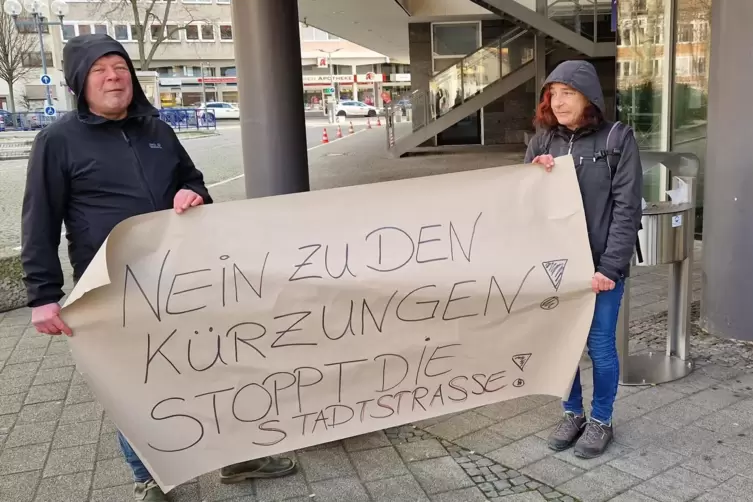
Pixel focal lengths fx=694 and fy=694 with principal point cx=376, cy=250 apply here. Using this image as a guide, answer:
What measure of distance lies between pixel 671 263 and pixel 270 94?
2890 mm

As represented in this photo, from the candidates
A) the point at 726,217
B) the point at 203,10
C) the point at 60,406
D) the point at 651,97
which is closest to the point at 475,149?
the point at 651,97

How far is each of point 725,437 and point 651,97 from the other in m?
5.62

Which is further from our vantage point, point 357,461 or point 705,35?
point 705,35

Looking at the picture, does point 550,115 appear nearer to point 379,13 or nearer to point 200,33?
point 379,13

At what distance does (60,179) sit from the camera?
2.62m

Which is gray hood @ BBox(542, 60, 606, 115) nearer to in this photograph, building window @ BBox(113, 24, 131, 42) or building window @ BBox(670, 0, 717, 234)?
building window @ BBox(670, 0, 717, 234)

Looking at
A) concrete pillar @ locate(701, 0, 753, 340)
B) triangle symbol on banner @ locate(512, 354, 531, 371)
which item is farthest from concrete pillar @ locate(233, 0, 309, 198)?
concrete pillar @ locate(701, 0, 753, 340)

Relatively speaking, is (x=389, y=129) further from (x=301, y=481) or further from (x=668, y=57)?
(x=301, y=481)

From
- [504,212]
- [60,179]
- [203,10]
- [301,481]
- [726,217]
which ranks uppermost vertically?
[203,10]

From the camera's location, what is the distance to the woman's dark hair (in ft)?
9.85

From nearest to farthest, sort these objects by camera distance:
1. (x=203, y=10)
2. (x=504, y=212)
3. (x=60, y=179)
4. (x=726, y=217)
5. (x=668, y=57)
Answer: (x=60, y=179) < (x=504, y=212) < (x=726, y=217) < (x=668, y=57) < (x=203, y=10)

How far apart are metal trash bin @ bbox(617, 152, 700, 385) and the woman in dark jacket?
2.24ft

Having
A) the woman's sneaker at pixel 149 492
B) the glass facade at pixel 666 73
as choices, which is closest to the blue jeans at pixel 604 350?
the woman's sneaker at pixel 149 492

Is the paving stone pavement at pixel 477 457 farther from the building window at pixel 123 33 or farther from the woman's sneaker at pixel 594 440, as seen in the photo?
the building window at pixel 123 33
